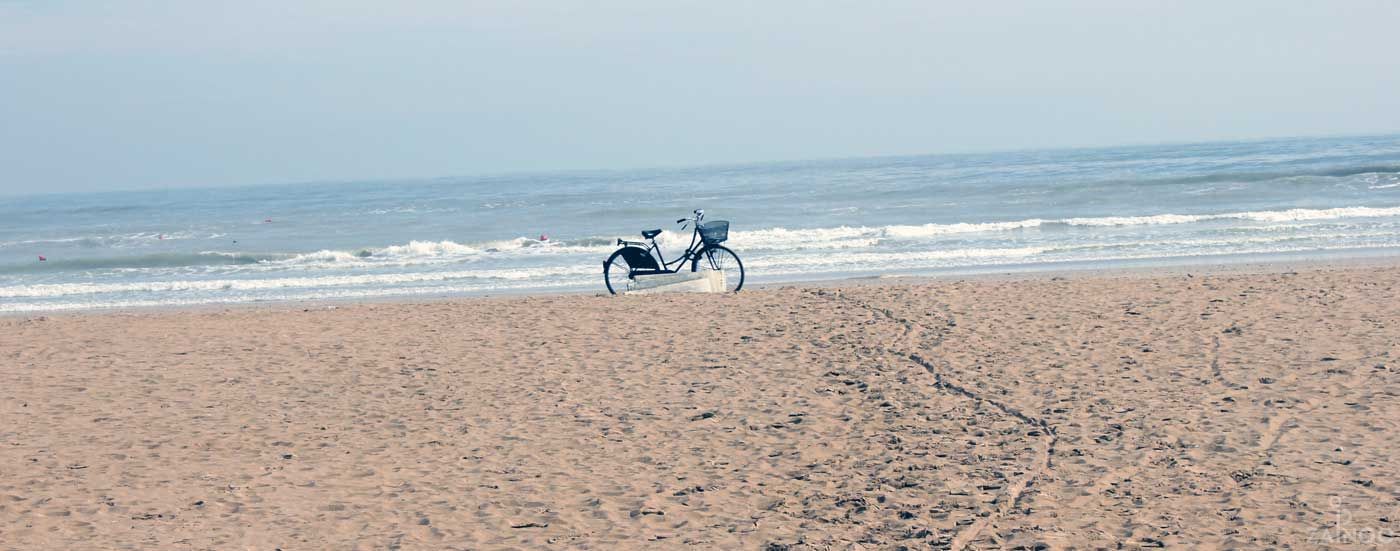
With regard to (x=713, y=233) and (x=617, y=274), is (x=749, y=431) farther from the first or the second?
(x=617, y=274)

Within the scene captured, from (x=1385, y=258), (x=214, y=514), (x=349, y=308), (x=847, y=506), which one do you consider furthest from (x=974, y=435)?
(x=1385, y=258)

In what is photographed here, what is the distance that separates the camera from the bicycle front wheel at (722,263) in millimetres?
12664

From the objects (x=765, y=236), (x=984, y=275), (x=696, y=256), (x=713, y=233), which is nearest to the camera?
(x=713, y=233)

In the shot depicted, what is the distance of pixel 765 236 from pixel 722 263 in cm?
1043

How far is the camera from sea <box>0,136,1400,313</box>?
16328mm

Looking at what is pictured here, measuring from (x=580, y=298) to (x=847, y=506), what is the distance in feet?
26.4

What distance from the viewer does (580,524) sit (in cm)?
456

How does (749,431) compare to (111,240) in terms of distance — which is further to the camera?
(111,240)

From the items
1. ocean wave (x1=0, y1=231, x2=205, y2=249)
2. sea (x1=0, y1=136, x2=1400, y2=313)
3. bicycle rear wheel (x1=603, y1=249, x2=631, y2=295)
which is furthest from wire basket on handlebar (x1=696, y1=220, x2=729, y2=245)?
ocean wave (x1=0, y1=231, x2=205, y2=249)

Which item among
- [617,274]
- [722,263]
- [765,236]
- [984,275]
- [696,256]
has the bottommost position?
[984,275]

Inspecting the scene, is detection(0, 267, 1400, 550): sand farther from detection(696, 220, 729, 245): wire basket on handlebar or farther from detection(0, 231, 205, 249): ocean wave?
detection(0, 231, 205, 249): ocean wave

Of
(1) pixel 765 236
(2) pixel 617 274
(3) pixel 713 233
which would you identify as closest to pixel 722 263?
(3) pixel 713 233

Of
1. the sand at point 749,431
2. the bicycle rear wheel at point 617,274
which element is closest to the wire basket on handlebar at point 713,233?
the bicycle rear wheel at point 617,274

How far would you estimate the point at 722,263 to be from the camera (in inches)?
503
